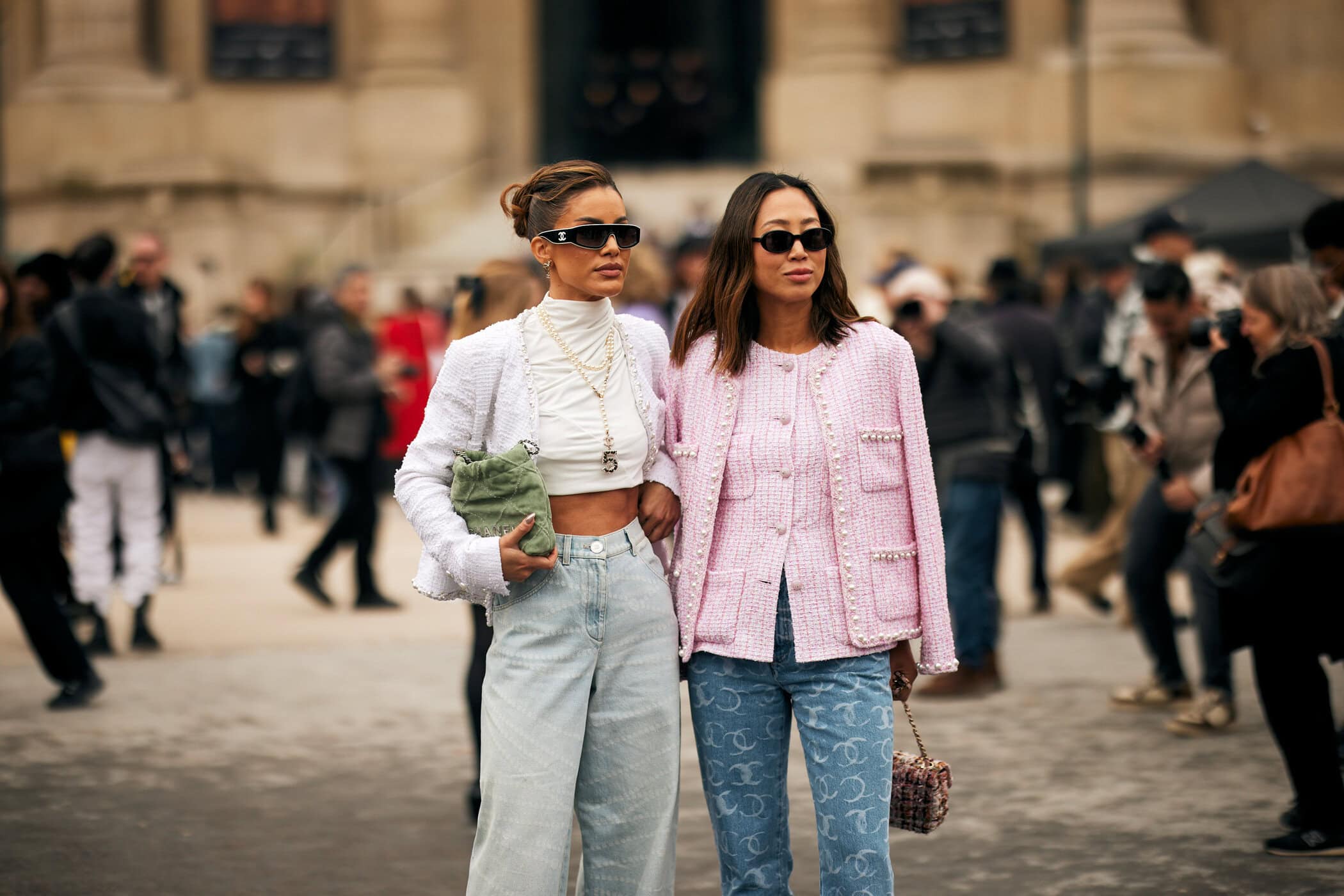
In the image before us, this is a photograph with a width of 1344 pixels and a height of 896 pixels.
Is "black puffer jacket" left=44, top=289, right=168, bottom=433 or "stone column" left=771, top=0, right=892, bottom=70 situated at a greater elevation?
"stone column" left=771, top=0, right=892, bottom=70

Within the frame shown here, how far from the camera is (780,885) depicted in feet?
13.9

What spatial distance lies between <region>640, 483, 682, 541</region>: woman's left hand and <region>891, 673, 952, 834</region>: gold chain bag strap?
25.7 inches

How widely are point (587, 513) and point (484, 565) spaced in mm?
297

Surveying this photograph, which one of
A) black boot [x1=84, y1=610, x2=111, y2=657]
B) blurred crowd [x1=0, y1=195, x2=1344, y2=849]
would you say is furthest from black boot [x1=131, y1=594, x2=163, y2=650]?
black boot [x1=84, y1=610, x2=111, y2=657]

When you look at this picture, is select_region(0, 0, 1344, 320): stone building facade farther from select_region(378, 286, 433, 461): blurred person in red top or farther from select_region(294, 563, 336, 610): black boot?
select_region(294, 563, 336, 610): black boot

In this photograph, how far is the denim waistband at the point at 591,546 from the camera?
415 cm

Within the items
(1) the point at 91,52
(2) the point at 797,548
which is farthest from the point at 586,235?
(1) the point at 91,52

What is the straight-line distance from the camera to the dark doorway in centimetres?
3038

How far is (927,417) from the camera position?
892 centimetres

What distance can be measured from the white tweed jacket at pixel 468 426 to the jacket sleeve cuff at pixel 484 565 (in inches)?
3.1

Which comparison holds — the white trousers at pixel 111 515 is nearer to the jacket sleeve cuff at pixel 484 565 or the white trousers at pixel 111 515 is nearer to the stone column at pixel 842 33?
the jacket sleeve cuff at pixel 484 565

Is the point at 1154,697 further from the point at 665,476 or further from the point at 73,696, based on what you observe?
the point at 73,696

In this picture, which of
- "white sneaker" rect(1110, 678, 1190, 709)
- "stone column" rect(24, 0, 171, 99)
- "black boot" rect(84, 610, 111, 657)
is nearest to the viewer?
"white sneaker" rect(1110, 678, 1190, 709)

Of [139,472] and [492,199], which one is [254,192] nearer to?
[492,199]
